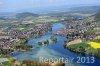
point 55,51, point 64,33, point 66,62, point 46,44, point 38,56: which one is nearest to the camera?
point 66,62

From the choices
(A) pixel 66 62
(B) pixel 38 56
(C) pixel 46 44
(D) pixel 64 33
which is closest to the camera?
(A) pixel 66 62

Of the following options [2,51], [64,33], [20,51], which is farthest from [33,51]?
[64,33]

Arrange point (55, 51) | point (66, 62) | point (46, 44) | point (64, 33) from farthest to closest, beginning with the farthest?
1. point (64, 33)
2. point (46, 44)
3. point (55, 51)
4. point (66, 62)

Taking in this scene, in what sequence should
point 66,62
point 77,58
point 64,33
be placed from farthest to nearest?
point 64,33 → point 77,58 → point 66,62

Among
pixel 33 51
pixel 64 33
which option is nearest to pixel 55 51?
pixel 33 51

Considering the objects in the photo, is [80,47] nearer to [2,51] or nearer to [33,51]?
[33,51]

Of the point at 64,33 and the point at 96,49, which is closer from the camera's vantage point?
the point at 96,49

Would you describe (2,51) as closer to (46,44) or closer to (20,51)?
(20,51)

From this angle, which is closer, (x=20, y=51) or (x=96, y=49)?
(x=96, y=49)

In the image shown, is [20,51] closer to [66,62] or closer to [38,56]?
[38,56]
